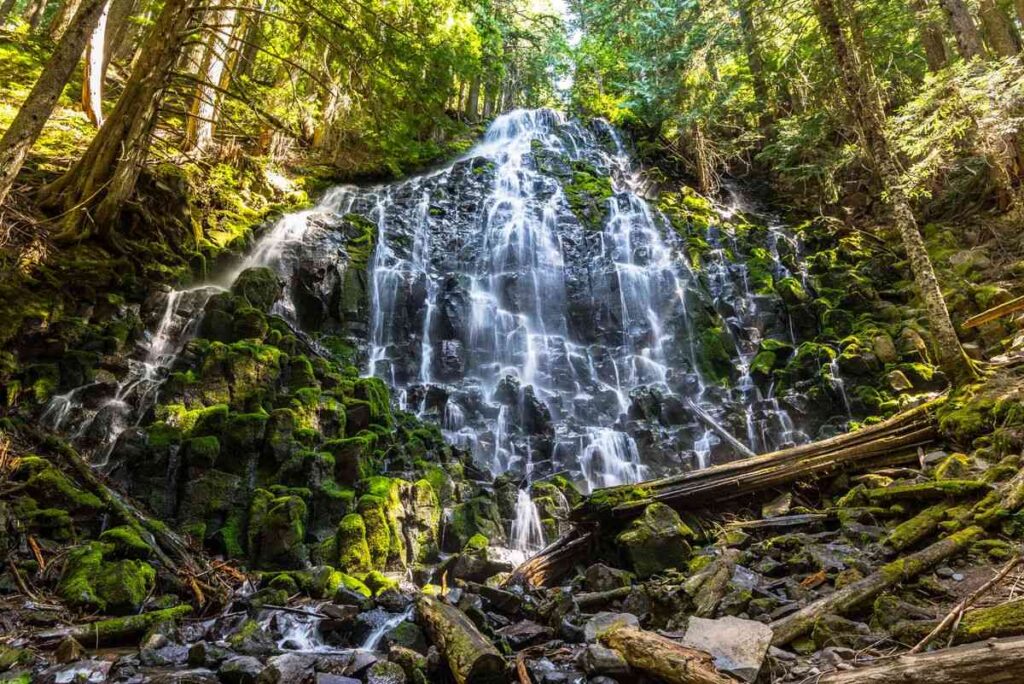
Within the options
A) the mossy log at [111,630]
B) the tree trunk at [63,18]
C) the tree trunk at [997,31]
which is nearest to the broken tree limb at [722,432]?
the mossy log at [111,630]

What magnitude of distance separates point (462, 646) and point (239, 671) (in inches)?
58.0

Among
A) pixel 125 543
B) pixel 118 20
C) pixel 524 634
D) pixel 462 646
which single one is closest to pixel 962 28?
pixel 524 634

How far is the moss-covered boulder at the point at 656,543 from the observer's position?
6199 millimetres

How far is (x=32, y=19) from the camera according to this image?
17.7 m

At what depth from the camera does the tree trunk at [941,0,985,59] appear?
11656 mm

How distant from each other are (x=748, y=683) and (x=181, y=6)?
34.3 ft

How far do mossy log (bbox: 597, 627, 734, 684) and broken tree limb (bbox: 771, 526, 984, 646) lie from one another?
35.9 inches

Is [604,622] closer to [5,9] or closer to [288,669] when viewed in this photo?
[288,669]

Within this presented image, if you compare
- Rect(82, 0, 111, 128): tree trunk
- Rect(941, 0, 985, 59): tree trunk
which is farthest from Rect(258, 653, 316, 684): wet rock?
Rect(941, 0, 985, 59): tree trunk

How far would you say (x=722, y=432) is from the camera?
1165 centimetres

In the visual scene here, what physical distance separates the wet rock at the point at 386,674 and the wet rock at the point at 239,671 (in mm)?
744

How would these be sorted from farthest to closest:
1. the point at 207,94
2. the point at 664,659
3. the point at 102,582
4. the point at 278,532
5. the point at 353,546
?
1. the point at 207,94
2. the point at 353,546
3. the point at 278,532
4. the point at 102,582
5. the point at 664,659

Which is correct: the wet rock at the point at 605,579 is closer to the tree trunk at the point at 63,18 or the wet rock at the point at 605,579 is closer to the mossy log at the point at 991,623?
the mossy log at the point at 991,623

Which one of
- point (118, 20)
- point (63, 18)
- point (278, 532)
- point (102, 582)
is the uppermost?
point (118, 20)
